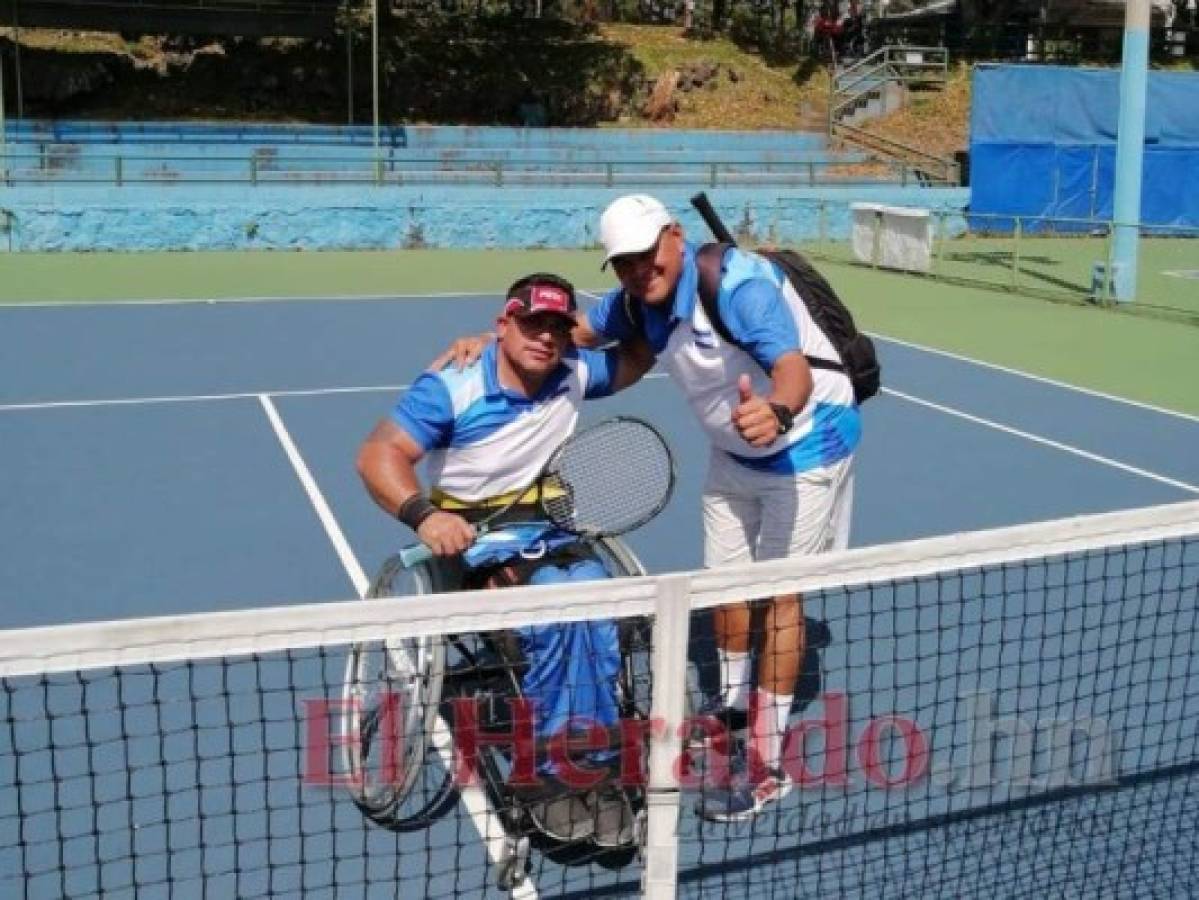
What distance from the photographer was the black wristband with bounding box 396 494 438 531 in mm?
4004

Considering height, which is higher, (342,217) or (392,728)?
(342,217)

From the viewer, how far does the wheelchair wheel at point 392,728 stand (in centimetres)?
425

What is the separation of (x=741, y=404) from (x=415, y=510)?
0.94 metres

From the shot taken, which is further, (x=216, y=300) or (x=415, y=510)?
(x=216, y=300)

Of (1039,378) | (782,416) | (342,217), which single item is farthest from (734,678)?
(342,217)

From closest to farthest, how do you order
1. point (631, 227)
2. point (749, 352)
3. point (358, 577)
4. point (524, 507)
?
point (631, 227)
point (749, 352)
point (524, 507)
point (358, 577)

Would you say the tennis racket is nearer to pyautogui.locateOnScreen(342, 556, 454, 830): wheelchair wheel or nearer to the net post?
pyautogui.locateOnScreen(342, 556, 454, 830): wheelchair wheel

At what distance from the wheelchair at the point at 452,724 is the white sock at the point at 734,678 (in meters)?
0.33

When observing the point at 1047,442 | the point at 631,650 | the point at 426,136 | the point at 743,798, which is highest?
the point at 426,136

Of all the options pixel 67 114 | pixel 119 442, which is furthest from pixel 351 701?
pixel 67 114

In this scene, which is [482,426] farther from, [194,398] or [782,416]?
[194,398]

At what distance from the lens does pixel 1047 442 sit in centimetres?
992

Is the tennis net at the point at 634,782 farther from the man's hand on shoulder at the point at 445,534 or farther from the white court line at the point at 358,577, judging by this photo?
the man's hand on shoulder at the point at 445,534

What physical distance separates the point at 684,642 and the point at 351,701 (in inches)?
62.5
